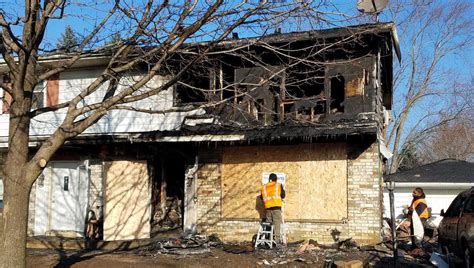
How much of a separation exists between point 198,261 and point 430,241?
7510 millimetres

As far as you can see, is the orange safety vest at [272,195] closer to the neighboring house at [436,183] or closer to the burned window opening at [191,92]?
the burned window opening at [191,92]

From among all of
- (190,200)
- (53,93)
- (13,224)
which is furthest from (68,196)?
(13,224)

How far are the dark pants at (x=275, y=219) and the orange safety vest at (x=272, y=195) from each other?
15cm

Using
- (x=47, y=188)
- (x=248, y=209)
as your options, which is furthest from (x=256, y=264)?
(x=47, y=188)

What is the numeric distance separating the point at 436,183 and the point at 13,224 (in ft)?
60.3

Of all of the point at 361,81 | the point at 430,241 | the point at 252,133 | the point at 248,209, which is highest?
the point at 361,81

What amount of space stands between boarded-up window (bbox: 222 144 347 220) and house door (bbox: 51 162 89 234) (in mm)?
4473

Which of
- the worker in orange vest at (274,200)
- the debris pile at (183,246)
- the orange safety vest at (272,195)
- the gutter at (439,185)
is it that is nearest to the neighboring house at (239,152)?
the debris pile at (183,246)

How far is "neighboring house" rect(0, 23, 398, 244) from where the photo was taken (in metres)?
13.9

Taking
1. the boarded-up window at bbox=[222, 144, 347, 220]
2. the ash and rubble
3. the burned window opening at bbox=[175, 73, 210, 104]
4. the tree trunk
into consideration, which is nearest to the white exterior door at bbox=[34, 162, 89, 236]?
the ash and rubble

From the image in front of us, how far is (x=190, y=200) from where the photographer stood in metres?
15.7

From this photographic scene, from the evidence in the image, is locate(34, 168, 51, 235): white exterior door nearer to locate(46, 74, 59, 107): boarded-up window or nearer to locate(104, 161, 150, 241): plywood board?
locate(46, 74, 59, 107): boarded-up window

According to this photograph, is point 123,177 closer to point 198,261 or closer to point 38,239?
point 38,239

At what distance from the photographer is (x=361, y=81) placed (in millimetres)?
14172
